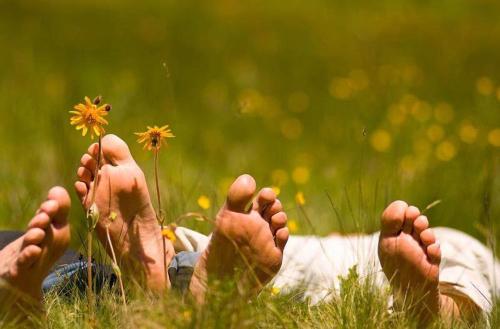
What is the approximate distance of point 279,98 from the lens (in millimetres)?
5703

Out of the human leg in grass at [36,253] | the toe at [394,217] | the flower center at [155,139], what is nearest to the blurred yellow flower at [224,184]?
the toe at [394,217]

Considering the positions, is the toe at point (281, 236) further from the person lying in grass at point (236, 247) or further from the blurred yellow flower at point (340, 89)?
the blurred yellow flower at point (340, 89)

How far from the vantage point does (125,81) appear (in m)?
5.35

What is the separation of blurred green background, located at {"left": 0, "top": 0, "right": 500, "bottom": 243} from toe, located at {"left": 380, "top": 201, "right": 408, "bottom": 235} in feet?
0.48

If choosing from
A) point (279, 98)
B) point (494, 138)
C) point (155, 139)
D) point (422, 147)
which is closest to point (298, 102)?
point (279, 98)

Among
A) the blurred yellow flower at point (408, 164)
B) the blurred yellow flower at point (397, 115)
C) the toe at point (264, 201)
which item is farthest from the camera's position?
the blurred yellow flower at point (397, 115)

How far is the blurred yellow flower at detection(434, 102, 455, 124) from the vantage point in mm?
4629

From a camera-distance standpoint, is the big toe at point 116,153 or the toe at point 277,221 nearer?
the toe at point 277,221

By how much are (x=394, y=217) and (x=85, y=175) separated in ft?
2.01

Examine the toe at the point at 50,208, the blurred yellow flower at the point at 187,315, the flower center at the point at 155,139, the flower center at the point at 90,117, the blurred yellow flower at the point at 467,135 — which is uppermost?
the flower center at the point at 90,117

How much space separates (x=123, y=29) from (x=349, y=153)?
2.96 meters

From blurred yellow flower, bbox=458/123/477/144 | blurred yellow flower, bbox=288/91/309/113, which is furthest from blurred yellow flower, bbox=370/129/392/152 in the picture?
blurred yellow flower, bbox=288/91/309/113

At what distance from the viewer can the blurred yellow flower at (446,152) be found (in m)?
3.50

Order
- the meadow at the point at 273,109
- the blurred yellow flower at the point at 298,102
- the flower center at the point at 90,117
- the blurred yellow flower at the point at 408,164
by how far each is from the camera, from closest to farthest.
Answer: the flower center at the point at 90,117 < the meadow at the point at 273,109 < the blurred yellow flower at the point at 408,164 < the blurred yellow flower at the point at 298,102
